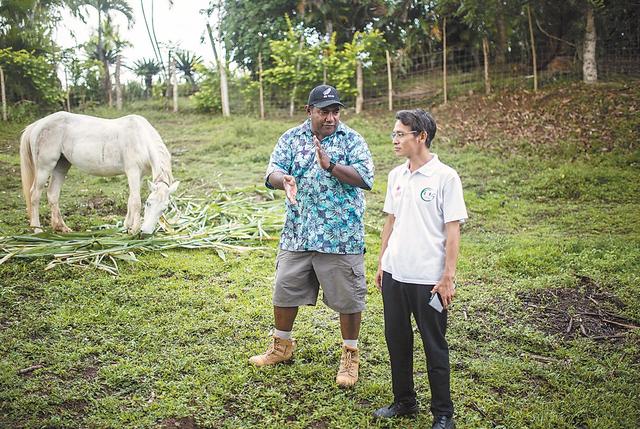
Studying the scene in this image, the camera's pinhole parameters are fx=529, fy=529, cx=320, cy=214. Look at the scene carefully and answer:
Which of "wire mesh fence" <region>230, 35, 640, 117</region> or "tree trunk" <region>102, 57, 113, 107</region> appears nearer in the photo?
"wire mesh fence" <region>230, 35, 640, 117</region>

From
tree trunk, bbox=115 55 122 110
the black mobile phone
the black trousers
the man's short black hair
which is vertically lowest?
the black trousers

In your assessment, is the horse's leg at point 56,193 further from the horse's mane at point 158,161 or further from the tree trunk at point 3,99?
the tree trunk at point 3,99

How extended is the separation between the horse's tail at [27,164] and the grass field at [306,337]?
1.51ft

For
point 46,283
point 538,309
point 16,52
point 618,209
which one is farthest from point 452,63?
point 46,283

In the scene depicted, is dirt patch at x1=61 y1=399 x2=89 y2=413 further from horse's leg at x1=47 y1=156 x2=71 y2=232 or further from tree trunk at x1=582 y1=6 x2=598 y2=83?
tree trunk at x1=582 y1=6 x2=598 y2=83

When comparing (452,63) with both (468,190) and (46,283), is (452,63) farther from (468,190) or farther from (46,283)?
(46,283)

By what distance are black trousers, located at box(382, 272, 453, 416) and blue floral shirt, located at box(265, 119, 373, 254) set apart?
0.42 m

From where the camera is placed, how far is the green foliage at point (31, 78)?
35.1ft

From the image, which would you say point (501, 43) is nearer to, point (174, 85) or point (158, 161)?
point (174, 85)

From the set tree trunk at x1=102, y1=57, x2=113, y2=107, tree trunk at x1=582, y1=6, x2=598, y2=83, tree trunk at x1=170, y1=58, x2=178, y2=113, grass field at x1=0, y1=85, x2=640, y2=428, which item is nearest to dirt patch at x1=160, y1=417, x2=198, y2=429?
grass field at x1=0, y1=85, x2=640, y2=428

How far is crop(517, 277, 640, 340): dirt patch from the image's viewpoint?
143 inches

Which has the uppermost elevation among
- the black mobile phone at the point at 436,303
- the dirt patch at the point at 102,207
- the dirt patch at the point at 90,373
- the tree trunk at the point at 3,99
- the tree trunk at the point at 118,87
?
the tree trunk at the point at 118,87

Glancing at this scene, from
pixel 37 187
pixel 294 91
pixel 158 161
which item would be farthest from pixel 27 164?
pixel 294 91

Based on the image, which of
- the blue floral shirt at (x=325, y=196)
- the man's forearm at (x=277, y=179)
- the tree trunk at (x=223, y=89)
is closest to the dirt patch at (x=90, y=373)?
the blue floral shirt at (x=325, y=196)
